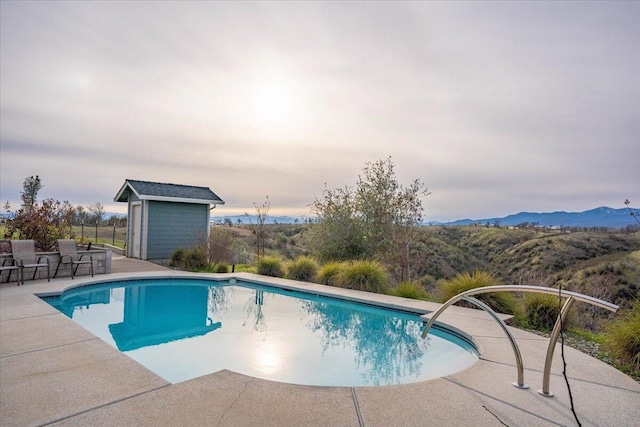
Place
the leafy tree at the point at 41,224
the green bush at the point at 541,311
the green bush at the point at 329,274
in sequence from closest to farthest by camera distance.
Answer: the green bush at the point at 541,311 < the green bush at the point at 329,274 < the leafy tree at the point at 41,224

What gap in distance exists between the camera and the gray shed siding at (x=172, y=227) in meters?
13.9

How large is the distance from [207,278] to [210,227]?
5.51 metres

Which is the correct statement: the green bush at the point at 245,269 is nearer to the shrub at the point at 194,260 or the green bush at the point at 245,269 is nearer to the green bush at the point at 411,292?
the shrub at the point at 194,260

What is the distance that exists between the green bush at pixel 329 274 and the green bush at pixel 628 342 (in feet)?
19.2

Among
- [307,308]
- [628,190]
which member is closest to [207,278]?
[307,308]

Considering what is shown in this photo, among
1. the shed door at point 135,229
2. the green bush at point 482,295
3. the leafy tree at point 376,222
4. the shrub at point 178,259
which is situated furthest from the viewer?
the shed door at point 135,229

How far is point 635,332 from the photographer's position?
4379 millimetres

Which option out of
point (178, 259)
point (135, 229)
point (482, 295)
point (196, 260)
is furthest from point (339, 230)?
point (135, 229)

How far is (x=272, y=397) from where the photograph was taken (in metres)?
3.16

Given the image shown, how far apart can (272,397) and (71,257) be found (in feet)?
28.3

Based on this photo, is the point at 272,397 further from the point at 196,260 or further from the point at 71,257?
the point at 196,260

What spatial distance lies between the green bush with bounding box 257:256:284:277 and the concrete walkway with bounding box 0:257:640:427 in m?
6.63

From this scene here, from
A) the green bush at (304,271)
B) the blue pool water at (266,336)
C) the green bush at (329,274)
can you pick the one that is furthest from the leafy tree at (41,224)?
the green bush at (329,274)

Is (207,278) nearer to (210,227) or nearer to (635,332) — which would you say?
(210,227)
